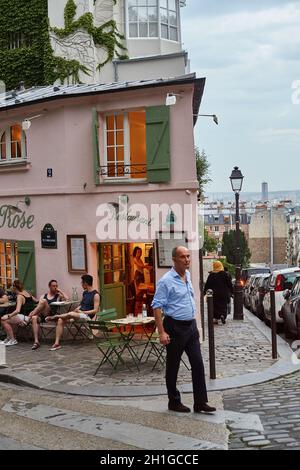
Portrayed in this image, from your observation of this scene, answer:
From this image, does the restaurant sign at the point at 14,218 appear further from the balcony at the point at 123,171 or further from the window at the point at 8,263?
the balcony at the point at 123,171

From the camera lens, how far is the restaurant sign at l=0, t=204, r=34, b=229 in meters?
13.9

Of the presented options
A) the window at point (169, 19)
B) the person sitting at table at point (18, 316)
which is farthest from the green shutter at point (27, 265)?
the window at point (169, 19)

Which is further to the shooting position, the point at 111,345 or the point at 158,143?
the point at 158,143

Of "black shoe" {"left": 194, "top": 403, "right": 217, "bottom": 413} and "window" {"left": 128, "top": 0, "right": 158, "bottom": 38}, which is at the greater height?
"window" {"left": 128, "top": 0, "right": 158, "bottom": 38}

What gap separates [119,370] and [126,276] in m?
4.74

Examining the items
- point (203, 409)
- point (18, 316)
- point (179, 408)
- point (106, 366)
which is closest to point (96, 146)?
point (18, 316)

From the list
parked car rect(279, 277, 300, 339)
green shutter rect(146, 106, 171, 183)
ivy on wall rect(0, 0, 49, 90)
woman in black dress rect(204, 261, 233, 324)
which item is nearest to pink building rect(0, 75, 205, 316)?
green shutter rect(146, 106, 171, 183)

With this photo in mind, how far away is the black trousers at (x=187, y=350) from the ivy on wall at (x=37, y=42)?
64.3ft

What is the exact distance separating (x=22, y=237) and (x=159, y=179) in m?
3.83

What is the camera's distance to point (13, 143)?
14.5 m

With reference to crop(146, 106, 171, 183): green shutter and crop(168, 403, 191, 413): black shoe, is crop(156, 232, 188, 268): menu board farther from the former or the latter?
crop(168, 403, 191, 413): black shoe

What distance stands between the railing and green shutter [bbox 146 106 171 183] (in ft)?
1.35

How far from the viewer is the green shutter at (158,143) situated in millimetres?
12211

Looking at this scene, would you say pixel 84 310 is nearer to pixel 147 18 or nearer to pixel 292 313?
pixel 292 313
